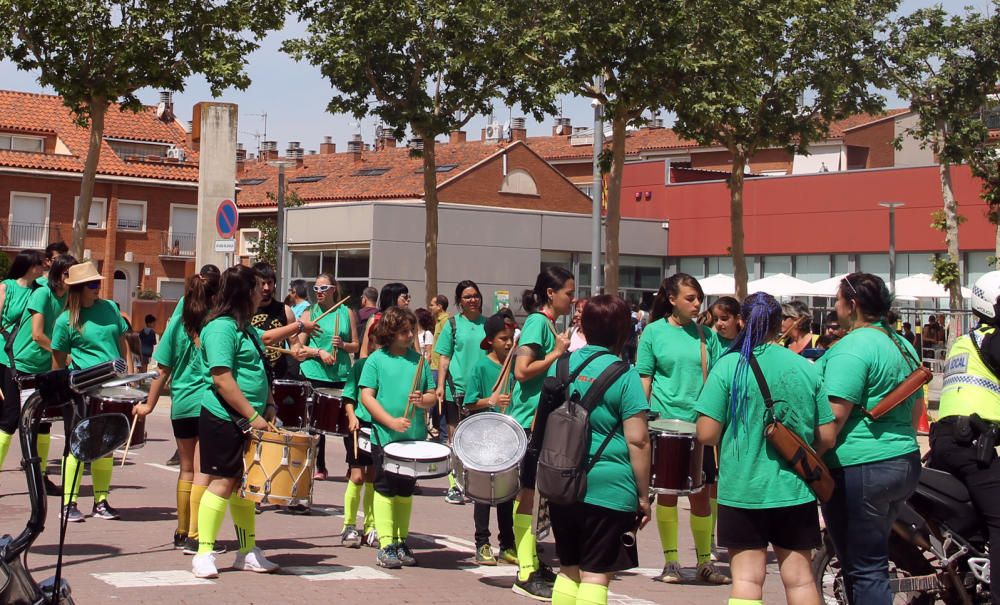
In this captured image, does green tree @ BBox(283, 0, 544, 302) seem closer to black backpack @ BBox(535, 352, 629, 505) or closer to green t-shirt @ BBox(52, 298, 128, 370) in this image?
green t-shirt @ BBox(52, 298, 128, 370)

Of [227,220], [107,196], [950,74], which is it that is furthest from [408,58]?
[107,196]

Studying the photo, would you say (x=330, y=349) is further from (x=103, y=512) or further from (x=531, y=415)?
(x=531, y=415)

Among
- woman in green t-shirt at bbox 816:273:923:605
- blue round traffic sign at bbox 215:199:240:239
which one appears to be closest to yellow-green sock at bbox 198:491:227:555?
woman in green t-shirt at bbox 816:273:923:605

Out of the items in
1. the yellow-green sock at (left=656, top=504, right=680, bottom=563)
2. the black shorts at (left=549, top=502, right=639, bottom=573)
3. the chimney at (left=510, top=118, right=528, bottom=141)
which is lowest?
the yellow-green sock at (left=656, top=504, right=680, bottom=563)

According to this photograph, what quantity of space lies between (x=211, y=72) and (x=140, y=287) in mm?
39336

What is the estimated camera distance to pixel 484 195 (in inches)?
2446

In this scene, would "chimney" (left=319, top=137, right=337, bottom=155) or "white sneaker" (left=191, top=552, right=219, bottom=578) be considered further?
"chimney" (left=319, top=137, right=337, bottom=155)

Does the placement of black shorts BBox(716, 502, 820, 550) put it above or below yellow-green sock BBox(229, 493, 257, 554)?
above

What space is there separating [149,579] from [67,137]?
54.7 meters

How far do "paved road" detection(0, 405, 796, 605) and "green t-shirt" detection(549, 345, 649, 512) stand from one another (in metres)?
2.09

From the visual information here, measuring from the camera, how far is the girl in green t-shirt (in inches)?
344

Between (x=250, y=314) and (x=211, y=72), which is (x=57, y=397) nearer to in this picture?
(x=250, y=314)

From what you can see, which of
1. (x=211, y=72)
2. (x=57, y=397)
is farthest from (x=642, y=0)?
(x=57, y=397)

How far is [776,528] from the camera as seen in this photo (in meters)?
6.06
